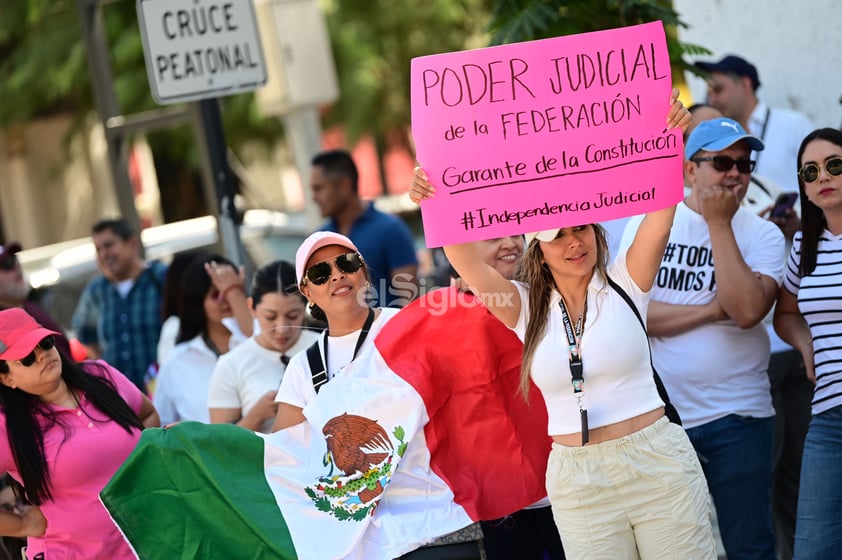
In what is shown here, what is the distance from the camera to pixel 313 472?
502 cm

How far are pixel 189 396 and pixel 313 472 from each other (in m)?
1.70

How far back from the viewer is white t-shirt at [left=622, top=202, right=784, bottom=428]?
5.26 m

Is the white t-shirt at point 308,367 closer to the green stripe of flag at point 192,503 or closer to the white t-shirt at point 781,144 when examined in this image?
the green stripe of flag at point 192,503

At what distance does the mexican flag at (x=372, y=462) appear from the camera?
16.3 ft

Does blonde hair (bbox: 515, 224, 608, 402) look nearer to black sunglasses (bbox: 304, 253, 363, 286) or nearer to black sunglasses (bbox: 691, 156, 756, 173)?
black sunglasses (bbox: 304, 253, 363, 286)

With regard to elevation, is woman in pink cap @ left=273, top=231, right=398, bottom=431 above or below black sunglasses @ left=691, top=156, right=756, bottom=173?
below

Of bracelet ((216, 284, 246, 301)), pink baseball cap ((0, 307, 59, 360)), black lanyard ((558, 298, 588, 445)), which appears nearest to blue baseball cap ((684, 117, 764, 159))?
black lanyard ((558, 298, 588, 445))

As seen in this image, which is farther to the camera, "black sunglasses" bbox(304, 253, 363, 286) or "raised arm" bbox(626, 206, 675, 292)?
"black sunglasses" bbox(304, 253, 363, 286)

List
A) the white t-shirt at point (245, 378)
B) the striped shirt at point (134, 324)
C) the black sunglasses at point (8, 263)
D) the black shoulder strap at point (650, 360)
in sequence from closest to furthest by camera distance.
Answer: the black shoulder strap at point (650, 360) → the white t-shirt at point (245, 378) → the black sunglasses at point (8, 263) → the striped shirt at point (134, 324)

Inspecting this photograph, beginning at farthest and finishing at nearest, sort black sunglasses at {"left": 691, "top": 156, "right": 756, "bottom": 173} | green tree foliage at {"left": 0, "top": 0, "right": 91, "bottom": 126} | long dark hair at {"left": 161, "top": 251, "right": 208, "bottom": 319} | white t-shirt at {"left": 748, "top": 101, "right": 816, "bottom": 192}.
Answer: green tree foliage at {"left": 0, "top": 0, "right": 91, "bottom": 126} → long dark hair at {"left": 161, "top": 251, "right": 208, "bottom": 319} → white t-shirt at {"left": 748, "top": 101, "right": 816, "bottom": 192} → black sunglasses at {"left": 691, "top": 156, "right": 756, "bottom": 173}

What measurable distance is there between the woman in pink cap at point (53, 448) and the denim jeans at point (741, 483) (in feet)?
8.03

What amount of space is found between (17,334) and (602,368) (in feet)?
7.90

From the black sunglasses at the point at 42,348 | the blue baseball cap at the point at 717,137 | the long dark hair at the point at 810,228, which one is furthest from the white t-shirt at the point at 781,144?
the black sunglasses at the point at 42,348

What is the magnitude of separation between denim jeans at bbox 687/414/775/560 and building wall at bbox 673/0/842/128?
9.13 feet
